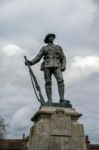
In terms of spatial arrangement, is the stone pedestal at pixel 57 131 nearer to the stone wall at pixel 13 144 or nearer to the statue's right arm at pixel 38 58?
the statue's right arm at pixel 38 58

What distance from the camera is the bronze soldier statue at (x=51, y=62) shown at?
1174 cm

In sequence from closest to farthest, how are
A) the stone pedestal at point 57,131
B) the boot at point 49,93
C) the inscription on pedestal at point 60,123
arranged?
Answer: the stone pedestal at point 57,131, the inscription on pedestal at point 60,123, the boot at point 49,93

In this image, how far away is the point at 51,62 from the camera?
11.9 m

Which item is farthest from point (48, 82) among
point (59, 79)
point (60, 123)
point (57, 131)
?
point (57, 131)

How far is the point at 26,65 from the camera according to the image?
12016mm

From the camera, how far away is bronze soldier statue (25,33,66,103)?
11742 millimetres

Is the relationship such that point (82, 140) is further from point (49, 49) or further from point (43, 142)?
point (49, 49)

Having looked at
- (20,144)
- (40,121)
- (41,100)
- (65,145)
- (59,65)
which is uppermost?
(20,144)

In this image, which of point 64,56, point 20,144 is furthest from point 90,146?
point 64,56

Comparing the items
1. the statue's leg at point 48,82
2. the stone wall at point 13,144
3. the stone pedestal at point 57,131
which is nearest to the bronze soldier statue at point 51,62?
the statue's leg at point 48,82

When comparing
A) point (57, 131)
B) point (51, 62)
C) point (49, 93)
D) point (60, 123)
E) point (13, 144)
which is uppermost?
point (13, 144)

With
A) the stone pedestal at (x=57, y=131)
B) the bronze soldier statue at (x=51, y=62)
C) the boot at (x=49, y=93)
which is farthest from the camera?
the bronze soldier statue at (x=51, y=62)

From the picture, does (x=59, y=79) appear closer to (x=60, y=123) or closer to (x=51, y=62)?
(x=51, y=62)

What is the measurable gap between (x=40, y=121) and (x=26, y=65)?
7.00 feet
